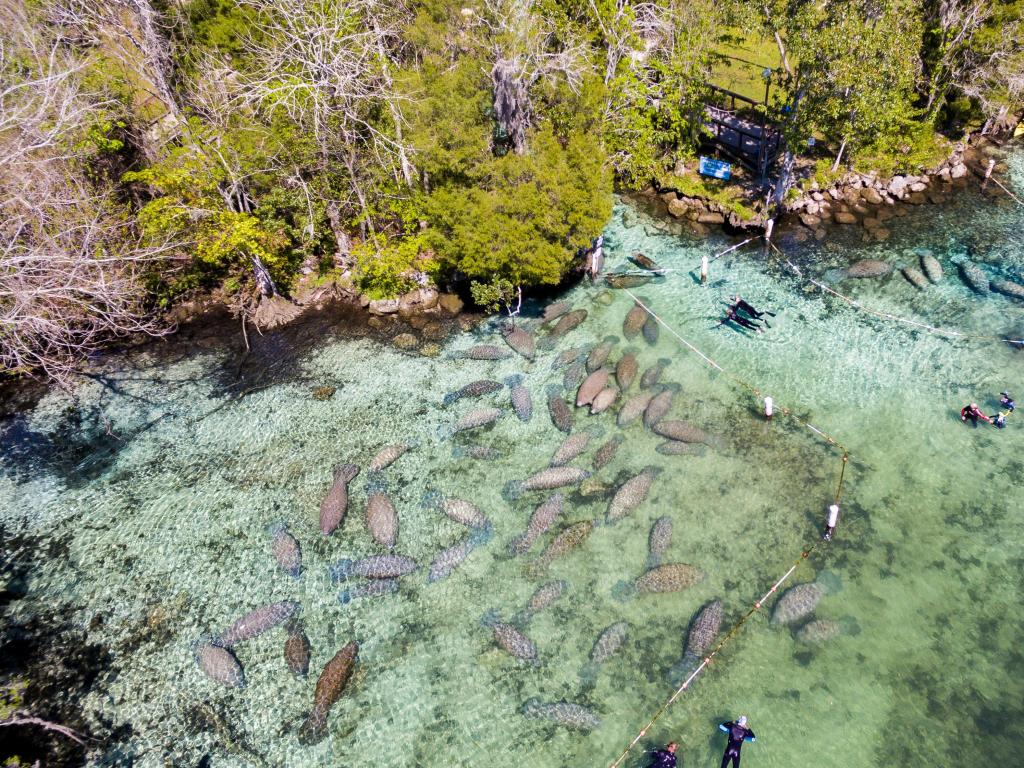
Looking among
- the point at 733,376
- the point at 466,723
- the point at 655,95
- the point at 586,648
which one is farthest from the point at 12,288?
the point at 655,95

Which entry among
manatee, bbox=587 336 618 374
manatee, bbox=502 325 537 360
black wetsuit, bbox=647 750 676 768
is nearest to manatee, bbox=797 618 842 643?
black wetsuit, bbox=647 750 676 768

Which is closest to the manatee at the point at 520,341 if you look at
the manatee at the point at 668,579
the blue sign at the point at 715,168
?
the manatee at the point at 668,579

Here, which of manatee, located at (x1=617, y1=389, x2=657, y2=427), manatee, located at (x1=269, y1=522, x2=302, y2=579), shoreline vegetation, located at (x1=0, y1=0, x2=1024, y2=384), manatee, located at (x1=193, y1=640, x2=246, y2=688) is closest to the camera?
manatee, located at (x1=193, y1=640, x2=246, y2=688)

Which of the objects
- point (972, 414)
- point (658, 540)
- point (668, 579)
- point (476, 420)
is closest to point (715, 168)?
point (972, 414)

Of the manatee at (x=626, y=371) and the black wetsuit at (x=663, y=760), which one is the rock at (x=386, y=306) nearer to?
the manatee at (x=626, y=371)

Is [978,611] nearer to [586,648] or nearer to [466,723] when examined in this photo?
[586,648]

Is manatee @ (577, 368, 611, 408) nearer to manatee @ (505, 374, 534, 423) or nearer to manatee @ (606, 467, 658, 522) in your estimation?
manatee @ (505, 374, 534, 423)
